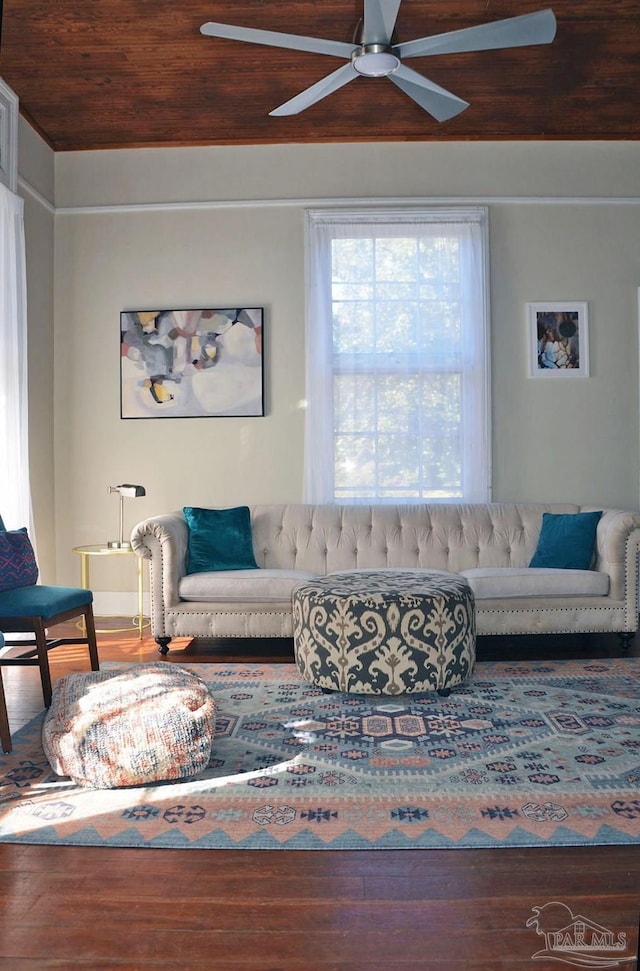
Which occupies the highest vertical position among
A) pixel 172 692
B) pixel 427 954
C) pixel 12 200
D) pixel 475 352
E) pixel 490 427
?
pixel 12 200

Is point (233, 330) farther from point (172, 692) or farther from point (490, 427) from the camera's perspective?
point (172, 692)

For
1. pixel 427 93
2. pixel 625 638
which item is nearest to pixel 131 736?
pixel 625 638

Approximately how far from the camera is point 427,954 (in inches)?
68.6

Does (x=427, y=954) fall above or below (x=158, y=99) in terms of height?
below

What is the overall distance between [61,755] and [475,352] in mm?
3987

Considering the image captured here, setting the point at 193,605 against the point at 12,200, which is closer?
the point at 193,605

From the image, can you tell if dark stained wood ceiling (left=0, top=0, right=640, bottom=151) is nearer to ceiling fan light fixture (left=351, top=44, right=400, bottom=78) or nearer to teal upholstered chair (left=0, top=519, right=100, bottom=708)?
ceiling fan light fixture (left=351, top=44, right=400, bottom=78)

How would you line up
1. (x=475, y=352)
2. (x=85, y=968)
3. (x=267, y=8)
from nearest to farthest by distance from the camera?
(x=85, y=968) → (x=267, y=8) → (x=475, y=352)

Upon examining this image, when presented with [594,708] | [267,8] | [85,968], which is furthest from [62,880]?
[267,8]

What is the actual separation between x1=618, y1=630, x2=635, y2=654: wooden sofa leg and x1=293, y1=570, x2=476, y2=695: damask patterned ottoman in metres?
1.36

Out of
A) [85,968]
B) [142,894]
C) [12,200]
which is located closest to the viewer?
[85,968]

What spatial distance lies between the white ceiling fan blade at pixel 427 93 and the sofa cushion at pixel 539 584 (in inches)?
98.8

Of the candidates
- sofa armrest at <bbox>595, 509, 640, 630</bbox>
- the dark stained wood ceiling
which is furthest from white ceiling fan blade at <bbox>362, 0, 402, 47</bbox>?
sofa armrest at <bbox>595, 509, 640, 630</bbox>

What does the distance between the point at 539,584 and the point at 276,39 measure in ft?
10.0
